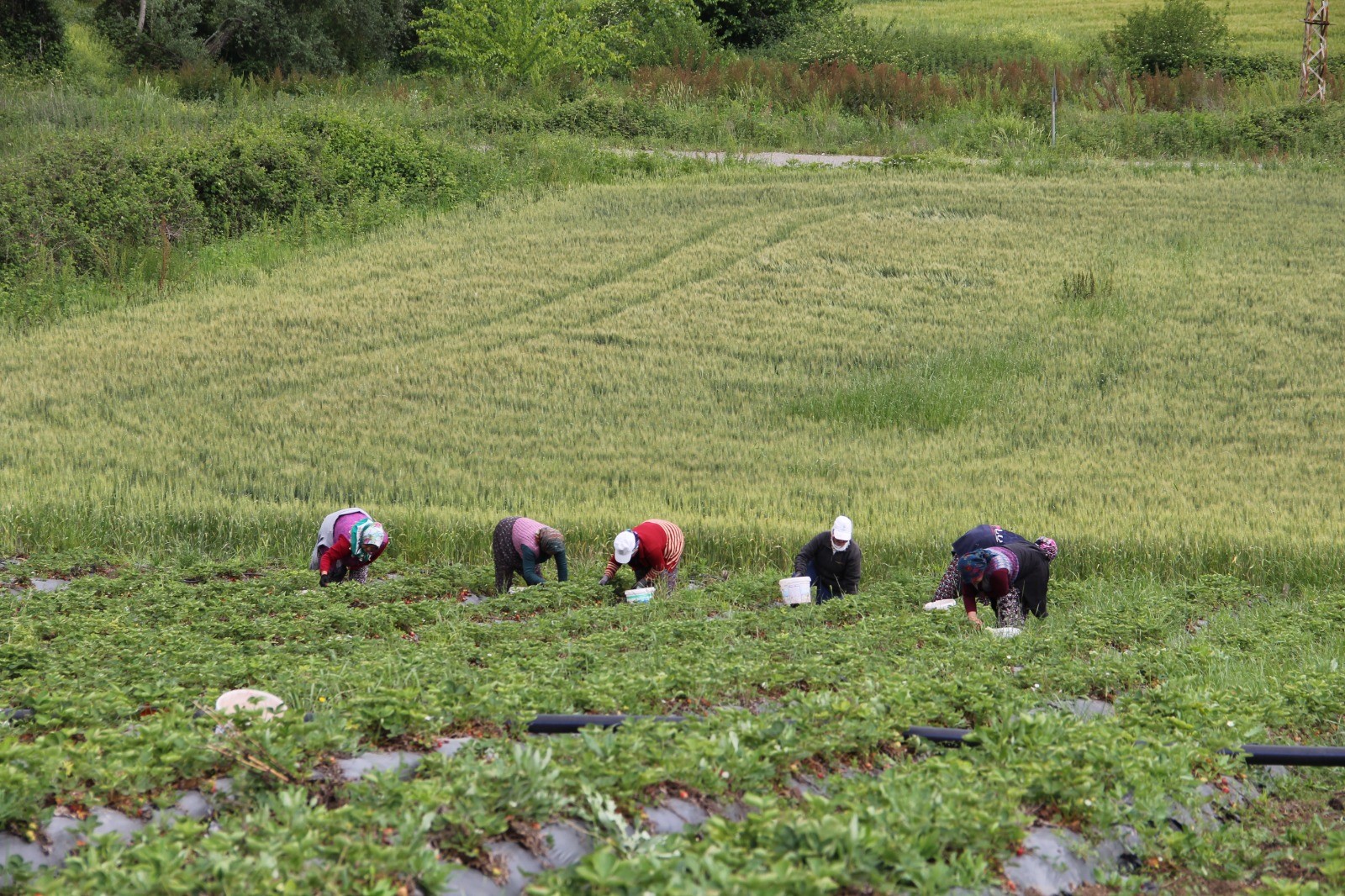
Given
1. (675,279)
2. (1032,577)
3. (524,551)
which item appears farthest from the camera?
(675,279)

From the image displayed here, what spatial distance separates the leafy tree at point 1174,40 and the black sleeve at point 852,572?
3506cm

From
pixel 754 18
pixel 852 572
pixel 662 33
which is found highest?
pixel 754 18

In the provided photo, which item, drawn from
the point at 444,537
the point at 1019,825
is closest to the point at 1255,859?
the point at 1019,825

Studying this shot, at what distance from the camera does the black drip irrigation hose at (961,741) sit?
5.33m

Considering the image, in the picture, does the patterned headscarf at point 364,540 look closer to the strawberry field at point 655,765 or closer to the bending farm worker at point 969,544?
the strawberry field at point 655,765

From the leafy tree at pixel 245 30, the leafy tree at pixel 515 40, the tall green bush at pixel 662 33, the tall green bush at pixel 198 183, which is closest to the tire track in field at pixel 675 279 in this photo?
the tall green bush at pixel 198 183

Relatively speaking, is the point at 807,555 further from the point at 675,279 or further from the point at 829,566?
the point at 675,279

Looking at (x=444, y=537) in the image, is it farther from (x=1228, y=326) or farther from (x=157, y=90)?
(x=157, y=90)

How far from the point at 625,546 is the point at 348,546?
8.12 feet

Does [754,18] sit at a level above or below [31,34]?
above

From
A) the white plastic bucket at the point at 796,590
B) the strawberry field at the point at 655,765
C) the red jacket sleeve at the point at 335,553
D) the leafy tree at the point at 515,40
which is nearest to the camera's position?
the strawberry field at the point at 655,765

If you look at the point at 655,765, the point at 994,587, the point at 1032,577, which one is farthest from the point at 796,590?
the point at 655,765

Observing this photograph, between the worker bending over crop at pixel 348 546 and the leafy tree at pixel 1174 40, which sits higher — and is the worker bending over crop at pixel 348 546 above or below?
below

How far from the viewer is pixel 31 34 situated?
3444 cm
